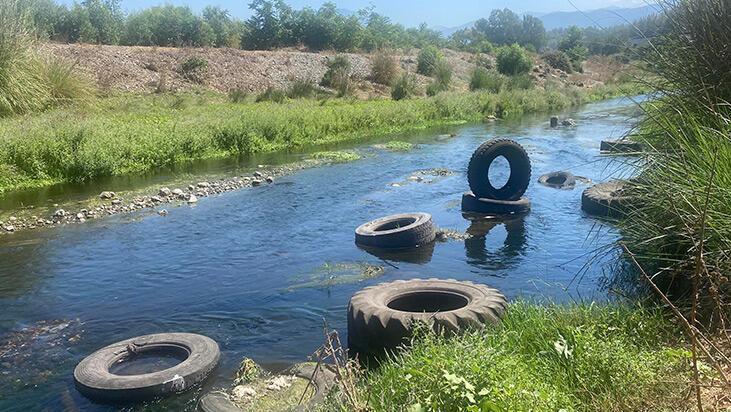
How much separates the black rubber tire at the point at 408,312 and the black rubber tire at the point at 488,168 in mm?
6321

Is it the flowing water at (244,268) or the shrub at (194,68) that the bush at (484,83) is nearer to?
the shrub at (194,68)

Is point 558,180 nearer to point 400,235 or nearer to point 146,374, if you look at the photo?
point 400,235

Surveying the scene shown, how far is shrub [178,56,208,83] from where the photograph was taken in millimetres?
37594

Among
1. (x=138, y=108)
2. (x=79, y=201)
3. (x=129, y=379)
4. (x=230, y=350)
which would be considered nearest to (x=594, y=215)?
(x=230, y=350)

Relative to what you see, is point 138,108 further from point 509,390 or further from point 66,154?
point 509,390

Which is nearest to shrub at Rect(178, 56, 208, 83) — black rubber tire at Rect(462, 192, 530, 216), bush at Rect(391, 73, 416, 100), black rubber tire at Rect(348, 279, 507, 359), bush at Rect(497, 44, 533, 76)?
bush at Rect(391, 73, 416, 100)

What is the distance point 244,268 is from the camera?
11.1 metres

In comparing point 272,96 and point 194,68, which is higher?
point 194,68

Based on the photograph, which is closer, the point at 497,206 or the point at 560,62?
the point at 497,206

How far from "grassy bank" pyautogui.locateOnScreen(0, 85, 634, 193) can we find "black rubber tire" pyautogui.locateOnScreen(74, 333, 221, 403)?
696cm

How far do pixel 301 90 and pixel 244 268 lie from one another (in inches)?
1030

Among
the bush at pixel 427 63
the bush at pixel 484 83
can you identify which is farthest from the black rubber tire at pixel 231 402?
the bush at pixel 427 63

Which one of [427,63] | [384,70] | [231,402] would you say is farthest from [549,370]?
[427,63]

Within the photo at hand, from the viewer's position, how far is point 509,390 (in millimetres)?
4207
